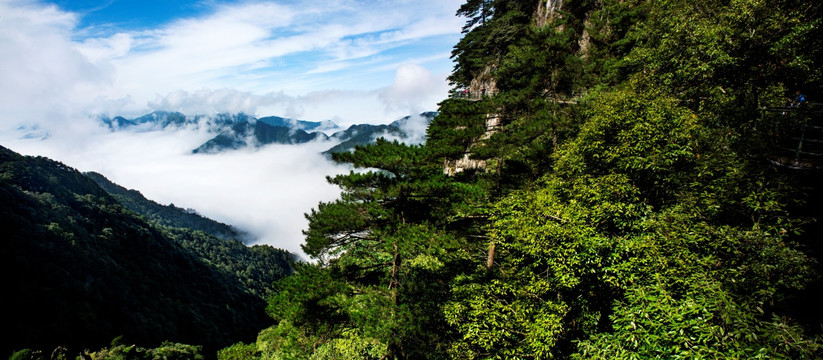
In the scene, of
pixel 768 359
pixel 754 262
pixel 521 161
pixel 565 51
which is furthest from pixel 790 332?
pixel 565 51

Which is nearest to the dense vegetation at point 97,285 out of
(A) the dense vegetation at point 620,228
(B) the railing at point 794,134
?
(A) the dense vegetation at point 620,228

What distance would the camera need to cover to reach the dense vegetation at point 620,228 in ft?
25.3

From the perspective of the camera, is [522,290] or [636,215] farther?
[522,290]

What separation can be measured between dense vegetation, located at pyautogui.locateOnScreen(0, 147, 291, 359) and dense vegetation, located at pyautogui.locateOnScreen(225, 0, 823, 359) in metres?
49.5

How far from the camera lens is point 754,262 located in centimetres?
754

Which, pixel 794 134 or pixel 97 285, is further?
pixel 97 285

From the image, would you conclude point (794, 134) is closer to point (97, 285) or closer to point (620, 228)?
point (620, 228)

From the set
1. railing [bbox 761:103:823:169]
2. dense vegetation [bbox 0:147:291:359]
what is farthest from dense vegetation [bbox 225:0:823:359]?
dense vegetation [bbox 0:147:291:359]

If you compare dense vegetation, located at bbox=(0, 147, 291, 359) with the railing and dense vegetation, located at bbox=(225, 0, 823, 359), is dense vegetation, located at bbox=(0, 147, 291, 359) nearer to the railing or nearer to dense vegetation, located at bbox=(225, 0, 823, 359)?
dense vegetation, located at bbox=(225, 0, 823, 359)

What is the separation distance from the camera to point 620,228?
34.7 ft

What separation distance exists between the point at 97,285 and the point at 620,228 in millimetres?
122135

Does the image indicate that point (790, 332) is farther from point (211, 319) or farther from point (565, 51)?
point (211, 319)

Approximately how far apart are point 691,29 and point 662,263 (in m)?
12.9

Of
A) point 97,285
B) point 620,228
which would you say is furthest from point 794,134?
point 97,285
